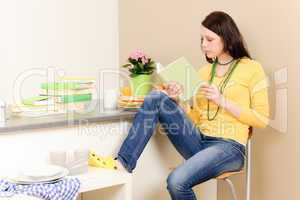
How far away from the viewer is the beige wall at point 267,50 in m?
2.44

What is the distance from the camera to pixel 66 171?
6.18 ft

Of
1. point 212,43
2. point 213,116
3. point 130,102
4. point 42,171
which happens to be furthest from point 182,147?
point 42,171

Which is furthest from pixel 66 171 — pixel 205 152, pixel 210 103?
pixel 210 103

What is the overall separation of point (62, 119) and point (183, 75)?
2.02 ft

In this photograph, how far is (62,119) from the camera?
2107 mm

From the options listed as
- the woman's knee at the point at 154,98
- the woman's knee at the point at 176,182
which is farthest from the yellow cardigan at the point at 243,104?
the woman's knee at the point at 176,182

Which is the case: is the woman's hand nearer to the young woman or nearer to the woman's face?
the young woman

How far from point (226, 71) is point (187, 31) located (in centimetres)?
71

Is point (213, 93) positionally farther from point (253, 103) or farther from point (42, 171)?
point (42, 171)

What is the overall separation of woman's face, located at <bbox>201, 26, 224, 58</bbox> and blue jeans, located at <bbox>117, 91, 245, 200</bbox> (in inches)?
13.2

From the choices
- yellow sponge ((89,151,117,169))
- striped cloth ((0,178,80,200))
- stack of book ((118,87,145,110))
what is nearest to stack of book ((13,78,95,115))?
stack of book ((118,87,145,110))

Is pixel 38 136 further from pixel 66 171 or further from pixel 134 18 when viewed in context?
pixel 134 18

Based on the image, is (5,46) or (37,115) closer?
(37,115)

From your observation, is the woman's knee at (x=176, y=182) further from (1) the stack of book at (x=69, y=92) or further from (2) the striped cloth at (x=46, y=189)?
(1) the stack of book at (x=69, y=92)
